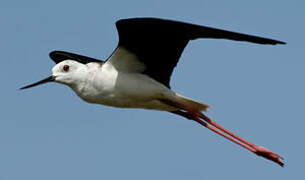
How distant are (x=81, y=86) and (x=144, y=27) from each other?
1.31 meters

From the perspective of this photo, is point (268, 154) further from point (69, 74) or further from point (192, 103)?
point (69, 74)

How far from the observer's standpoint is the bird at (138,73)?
921 centimetres

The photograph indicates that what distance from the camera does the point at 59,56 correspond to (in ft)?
36.8

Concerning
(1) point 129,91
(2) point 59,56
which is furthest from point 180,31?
(2) point 59,56

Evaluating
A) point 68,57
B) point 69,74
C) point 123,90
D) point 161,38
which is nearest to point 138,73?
point 123,90

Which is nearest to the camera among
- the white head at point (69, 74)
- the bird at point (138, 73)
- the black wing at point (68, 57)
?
the bird at point (138, 73)

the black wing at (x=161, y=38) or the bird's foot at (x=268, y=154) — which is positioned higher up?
the black wing at (x=161, y=38)

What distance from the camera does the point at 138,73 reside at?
9.67 metres

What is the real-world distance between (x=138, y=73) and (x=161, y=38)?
680 millimetres

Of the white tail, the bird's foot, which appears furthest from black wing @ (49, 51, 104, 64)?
the bird's foot

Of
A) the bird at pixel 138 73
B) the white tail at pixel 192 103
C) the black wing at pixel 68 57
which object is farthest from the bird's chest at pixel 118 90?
the black wing at pixel 68 57

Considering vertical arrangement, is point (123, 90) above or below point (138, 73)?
below

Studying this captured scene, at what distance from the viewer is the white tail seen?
32.0ft

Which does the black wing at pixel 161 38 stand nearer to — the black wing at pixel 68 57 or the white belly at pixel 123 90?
the white belly at pixel 123 90
